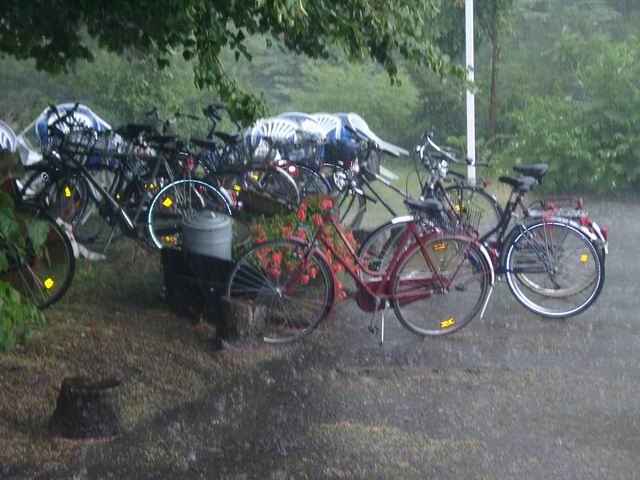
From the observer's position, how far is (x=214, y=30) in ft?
21.4

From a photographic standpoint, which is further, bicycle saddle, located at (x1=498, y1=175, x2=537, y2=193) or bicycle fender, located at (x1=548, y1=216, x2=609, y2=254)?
bicycle saddle, located at (x1=498, y1=175, x2=537, y2=193)

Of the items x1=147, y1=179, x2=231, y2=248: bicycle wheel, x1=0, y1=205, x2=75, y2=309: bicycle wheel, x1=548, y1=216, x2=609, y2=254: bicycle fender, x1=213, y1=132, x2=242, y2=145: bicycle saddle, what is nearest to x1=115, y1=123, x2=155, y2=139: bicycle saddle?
x1=147, y1=179, x2=231, y2=248: bicycle wheel

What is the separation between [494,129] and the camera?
1856cm

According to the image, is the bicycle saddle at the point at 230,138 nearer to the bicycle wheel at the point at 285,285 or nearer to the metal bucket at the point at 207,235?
the metal bucket at the point at 207,235

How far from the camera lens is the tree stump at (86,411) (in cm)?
509

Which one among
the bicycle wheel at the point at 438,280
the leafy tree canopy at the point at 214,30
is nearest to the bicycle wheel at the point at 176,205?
the leafy tree canopy at the point at 214,30

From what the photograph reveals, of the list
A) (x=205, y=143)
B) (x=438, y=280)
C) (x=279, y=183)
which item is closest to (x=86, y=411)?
(x=438, y=280)

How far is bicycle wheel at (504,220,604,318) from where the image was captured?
7.50 meters

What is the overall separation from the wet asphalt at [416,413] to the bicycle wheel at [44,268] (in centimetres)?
142

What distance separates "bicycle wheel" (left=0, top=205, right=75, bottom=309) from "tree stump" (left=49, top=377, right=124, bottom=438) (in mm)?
1868

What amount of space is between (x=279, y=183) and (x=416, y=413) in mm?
4864

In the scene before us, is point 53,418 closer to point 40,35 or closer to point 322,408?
point 322,408

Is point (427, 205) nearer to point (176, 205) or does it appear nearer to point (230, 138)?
point (176, 205)

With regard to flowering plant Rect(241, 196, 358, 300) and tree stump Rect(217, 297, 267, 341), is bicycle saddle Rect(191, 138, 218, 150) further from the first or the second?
tree stump Rect(217, 297, 267, 341)
